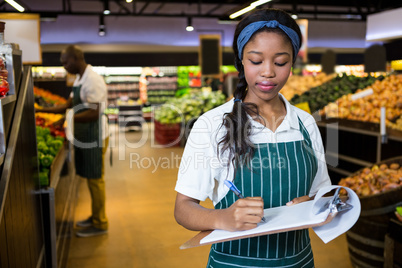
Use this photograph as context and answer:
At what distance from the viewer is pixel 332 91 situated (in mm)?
6117

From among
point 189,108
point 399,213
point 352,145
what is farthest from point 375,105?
point 189,108

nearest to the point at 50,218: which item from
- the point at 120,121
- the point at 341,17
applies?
the point at 120,121

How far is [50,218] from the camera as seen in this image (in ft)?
9.78

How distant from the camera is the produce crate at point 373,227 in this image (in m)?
2.78

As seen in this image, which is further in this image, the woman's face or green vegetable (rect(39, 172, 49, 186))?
green vegetable (rect(39, 172, 49, 186))

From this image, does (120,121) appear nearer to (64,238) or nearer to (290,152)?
(64,238)

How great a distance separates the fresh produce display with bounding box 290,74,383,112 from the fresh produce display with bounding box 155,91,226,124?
127 inches

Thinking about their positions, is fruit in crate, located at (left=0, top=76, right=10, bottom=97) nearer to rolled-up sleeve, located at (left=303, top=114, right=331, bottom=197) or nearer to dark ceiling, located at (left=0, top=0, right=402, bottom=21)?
rolled-up sleeve, located at (left=303, top=114, right=331, bottom=197)

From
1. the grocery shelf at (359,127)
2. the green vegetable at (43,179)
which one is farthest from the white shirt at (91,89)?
the grocery shelf at (359,127)

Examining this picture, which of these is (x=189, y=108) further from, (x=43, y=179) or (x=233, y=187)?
(x=233, y=187)

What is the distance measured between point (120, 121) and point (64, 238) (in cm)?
1008

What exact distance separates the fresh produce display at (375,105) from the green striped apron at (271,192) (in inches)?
124

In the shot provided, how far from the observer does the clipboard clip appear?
3.89 ft

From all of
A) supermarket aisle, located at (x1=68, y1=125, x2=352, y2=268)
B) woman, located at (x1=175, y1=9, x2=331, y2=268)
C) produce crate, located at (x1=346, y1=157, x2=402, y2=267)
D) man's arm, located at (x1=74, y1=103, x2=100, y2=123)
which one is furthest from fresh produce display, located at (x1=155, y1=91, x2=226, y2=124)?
woman, located at (x1=175, y1=9, x2=331, y2=268)
